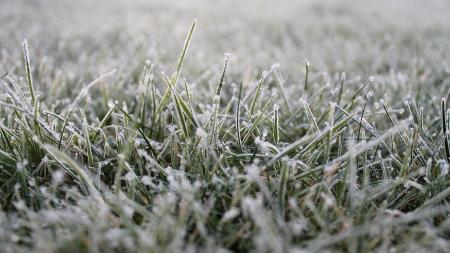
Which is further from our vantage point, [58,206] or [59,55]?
[59,55]

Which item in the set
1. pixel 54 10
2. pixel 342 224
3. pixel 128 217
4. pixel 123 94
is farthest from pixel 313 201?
pixel 54 10

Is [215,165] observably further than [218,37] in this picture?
No

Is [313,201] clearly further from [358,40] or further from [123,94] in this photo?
[358,40]

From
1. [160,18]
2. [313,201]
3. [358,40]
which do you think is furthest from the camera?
[160,18]

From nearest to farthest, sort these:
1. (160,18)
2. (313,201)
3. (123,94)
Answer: (313,201) < (123,94) < (160,18)

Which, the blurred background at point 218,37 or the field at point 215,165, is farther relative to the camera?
the blurred background at point 218,37

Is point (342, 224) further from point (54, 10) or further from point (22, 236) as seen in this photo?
point (54, 10)

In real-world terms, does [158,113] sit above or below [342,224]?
above

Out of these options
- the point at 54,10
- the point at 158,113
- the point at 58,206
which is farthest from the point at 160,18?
the point at 58,206

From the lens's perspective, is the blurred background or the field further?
the blurred background
